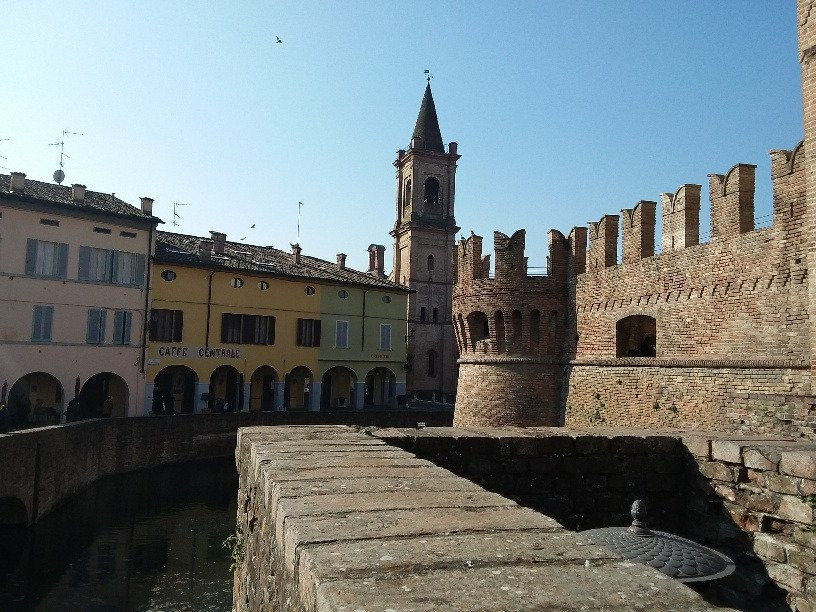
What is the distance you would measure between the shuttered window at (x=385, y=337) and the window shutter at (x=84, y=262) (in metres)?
16.1

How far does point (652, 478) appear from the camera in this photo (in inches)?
249

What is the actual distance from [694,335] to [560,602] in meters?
13.5

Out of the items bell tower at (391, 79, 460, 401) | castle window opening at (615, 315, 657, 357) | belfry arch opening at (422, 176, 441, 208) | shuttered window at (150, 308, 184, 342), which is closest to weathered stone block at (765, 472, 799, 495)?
castle window opening at (615, 315, 657, 357)

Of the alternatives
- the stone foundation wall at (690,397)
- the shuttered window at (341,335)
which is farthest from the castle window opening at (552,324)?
the shuttered window at (341,335)

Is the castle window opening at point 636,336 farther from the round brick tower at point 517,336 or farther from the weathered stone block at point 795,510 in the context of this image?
the weathered stone block at point 795,510

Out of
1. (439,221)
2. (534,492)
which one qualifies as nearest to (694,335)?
(534,492)

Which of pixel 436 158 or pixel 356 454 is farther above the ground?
pixel 436 158

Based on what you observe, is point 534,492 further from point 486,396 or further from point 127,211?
point 127,211

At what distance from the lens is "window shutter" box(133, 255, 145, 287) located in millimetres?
28219

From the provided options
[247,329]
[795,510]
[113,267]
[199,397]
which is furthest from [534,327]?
[113,267]

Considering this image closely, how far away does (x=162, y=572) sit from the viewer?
15.5 meters

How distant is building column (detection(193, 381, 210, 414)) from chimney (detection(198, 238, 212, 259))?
6377 mm

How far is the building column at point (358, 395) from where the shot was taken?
1375 inches

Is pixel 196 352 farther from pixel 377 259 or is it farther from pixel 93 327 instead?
pixel 377 259
